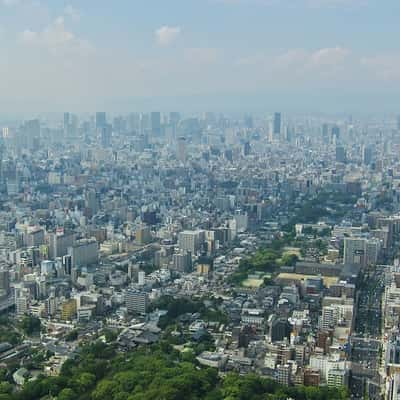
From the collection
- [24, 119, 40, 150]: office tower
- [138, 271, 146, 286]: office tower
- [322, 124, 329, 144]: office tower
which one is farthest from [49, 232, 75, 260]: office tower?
[322, 124, 329, 144]: office tower

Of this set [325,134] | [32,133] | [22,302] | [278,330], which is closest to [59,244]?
[22,302]

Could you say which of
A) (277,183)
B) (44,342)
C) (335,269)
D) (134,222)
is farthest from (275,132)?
(44,342)

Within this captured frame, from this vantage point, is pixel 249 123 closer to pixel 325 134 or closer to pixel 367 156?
pixel 325 134

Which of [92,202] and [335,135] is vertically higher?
[335,135]

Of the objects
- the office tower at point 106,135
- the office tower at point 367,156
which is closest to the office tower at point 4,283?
the office tower at point 367,156

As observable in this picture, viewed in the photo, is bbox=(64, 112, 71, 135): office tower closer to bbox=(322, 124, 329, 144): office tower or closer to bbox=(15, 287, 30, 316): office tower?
bbox=(322, 124, 329, 144): office tower

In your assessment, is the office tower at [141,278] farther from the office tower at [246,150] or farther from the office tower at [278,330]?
the office tower at [246,150]

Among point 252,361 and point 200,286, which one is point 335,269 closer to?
point 200,286
